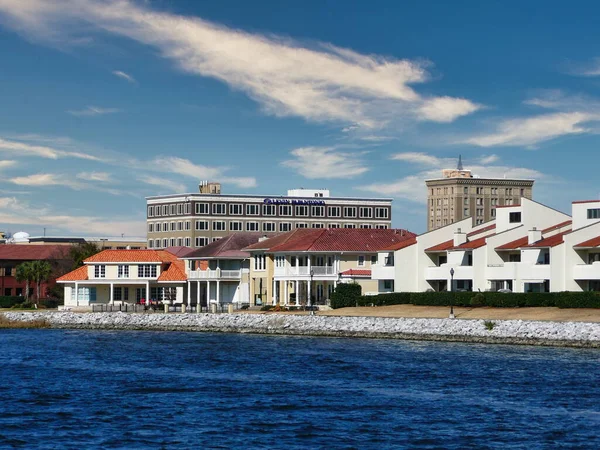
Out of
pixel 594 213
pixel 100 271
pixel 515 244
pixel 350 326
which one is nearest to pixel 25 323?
pixel 100 271

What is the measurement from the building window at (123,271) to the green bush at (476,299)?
28.0 m

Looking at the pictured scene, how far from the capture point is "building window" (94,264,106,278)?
4621 inches

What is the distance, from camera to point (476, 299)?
85.2 meters

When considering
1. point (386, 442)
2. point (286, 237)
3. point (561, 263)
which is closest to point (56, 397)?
point (386, 442)

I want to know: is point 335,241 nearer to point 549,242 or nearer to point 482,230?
point 482,230

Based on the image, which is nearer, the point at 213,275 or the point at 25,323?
the point at 25,323

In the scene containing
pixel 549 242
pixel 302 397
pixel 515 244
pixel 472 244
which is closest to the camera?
pixel 302 397

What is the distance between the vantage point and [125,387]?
52.1 m

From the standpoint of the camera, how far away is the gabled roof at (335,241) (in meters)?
108

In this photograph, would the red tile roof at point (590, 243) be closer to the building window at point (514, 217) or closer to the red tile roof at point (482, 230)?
the building window at point (514, 217)

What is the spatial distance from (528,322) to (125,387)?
30.7 m

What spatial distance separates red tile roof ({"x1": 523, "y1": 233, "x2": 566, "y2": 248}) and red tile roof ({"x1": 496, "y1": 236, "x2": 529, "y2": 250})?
164 centimetres

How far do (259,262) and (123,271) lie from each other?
14.3 metres

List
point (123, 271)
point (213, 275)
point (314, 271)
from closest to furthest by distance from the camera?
point (314, 271) < point (213, 275) < point (123, 271)
